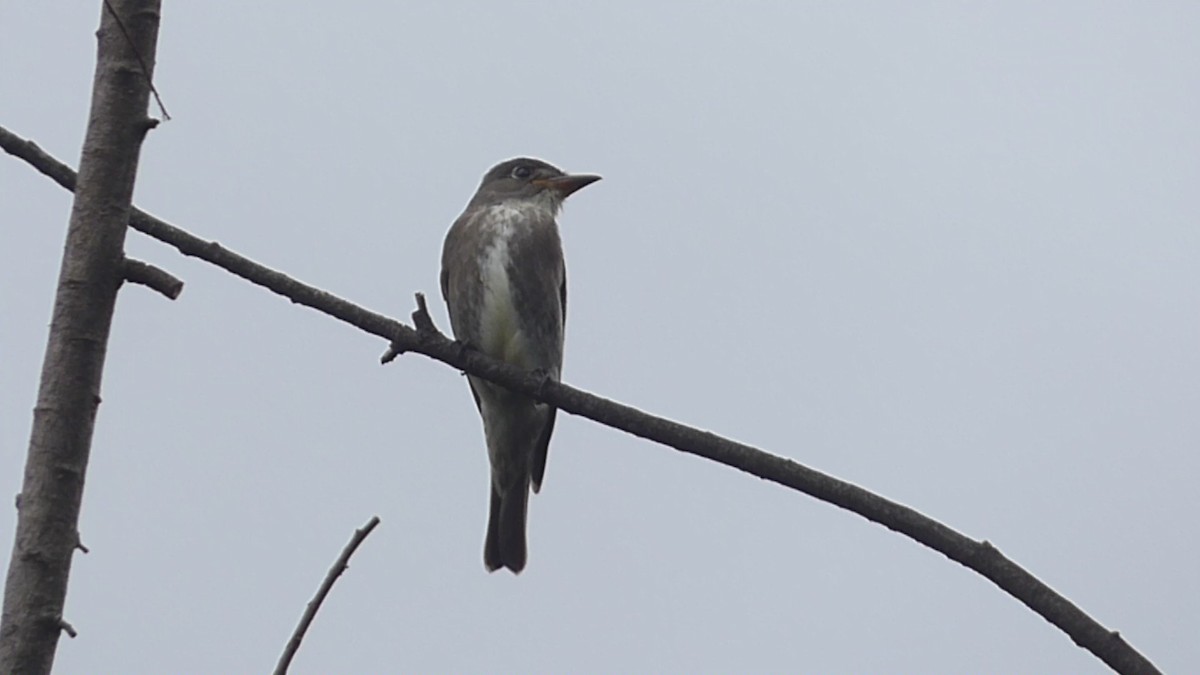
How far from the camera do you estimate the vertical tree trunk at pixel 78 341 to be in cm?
211

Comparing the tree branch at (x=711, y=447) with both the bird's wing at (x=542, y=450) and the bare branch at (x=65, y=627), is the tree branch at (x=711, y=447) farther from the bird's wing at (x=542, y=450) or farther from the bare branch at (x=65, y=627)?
the bird's wing at (x=542, y=450)

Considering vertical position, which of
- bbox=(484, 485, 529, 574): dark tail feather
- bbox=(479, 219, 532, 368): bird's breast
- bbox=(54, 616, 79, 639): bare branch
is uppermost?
bbox=(479, 219, 532, 368): bird's breast

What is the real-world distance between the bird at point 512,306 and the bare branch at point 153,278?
4.29m

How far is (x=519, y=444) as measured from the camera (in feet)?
25.6

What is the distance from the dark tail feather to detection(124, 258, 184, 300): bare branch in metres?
5.37

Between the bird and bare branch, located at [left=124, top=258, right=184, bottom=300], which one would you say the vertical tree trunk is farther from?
the bird

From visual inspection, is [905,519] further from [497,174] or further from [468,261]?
[497,174]

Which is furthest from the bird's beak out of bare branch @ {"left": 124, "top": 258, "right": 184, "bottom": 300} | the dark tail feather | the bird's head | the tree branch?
bare branch @ {"left": 124, "top": 258, "right": 184, "bottom": 300}

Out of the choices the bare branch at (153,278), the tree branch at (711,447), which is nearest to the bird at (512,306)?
the tree branch at (711,447)

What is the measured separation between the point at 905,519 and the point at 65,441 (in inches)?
56.2

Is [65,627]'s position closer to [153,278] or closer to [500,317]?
[153,278]

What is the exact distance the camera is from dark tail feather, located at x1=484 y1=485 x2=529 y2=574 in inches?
310

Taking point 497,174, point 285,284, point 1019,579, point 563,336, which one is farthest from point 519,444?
Answer: point 1019,579

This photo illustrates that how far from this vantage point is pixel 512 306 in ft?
23.6
